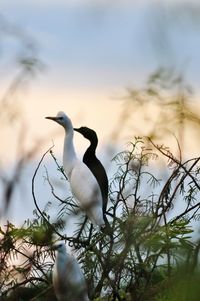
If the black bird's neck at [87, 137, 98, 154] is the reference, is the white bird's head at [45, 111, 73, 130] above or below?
above

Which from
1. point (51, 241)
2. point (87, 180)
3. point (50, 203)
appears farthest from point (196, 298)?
point (87, 180)

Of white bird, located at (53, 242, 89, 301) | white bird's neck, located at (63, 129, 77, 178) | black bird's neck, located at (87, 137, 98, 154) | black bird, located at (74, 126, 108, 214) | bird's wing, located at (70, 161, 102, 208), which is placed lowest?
white bird, located at (53, 242, 89, 301)

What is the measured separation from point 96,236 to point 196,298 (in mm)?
3094

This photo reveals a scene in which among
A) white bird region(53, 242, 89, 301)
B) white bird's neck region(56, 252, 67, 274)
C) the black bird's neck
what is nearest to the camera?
white bird region(53, 242, 89, 301)

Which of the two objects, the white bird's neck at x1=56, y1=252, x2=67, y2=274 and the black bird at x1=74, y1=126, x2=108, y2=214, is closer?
the white bird's neck at x1=56, y1=252, x2=67, y2=274

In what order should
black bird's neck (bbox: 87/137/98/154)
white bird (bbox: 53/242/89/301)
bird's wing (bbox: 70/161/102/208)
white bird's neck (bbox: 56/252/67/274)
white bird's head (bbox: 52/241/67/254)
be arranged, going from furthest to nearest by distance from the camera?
black bird's neck (bbox: 87/137/98/154) < bird's wing (bbox: 70/161/102/208) < white bird's neck (bbox: 56/252/67/274) < white bird's head (bbox: 52/241/67/254) < white bird (bbox: 53/242/89/301)

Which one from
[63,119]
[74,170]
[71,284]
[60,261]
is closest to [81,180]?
[74,170]

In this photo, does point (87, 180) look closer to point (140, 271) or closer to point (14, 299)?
point (140, 271)

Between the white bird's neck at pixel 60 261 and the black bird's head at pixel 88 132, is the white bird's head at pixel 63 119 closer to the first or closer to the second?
the black bird's head at pixel 88 132

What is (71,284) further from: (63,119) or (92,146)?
(92,146)

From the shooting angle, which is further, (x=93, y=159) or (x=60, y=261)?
(x=93, y=159)

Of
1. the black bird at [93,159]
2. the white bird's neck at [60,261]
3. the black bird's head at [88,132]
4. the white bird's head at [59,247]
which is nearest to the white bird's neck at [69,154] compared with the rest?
the black bird at [93,159]

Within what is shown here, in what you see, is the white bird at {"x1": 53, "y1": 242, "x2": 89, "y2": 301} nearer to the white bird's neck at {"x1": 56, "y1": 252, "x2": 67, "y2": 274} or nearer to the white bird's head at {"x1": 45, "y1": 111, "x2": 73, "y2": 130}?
the white bird's neck at {"x1": 56, "y1": 252, "x2": 67, "y2": 274}

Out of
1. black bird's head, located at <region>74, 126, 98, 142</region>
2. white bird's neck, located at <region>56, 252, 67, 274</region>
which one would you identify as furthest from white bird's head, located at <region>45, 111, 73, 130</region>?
white bird's neck, located at <region>56, 252, 67, 274</region>
